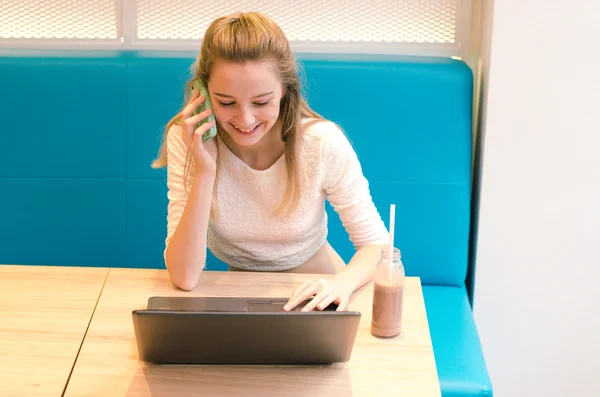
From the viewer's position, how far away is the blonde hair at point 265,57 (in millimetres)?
1622

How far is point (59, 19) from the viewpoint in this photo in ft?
8.33

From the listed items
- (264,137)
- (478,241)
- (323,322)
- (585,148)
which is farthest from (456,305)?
(323,322)

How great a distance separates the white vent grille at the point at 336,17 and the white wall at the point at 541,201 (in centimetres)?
19

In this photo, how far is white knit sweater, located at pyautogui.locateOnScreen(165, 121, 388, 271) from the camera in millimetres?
1783

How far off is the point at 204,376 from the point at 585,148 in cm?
141

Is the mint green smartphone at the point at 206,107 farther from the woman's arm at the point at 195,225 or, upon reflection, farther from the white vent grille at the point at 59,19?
the white vent grille at the point at 59,19

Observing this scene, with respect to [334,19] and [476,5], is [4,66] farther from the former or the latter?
[476,5]

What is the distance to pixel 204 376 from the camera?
50.0 inches

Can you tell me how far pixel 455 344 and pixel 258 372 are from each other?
0.90m

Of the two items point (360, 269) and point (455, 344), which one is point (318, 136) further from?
point (455, 344)

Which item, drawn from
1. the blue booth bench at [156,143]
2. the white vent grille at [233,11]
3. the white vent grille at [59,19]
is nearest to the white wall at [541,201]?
the blue booth bench at [156,143]

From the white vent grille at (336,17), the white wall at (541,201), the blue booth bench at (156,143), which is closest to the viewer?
the white wall at (541,201)

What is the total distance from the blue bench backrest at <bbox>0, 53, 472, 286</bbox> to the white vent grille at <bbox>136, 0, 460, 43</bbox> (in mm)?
174

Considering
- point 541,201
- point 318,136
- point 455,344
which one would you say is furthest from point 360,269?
point 541,201
